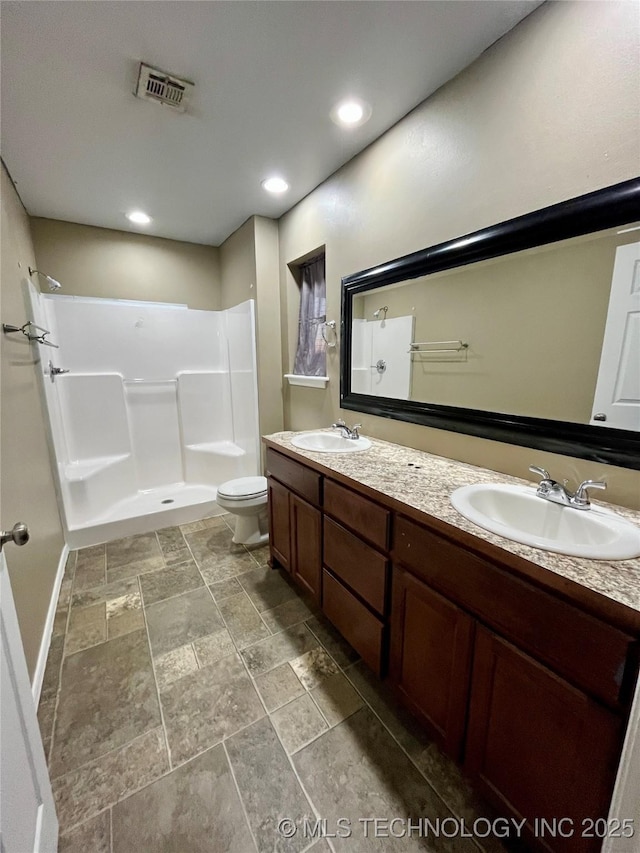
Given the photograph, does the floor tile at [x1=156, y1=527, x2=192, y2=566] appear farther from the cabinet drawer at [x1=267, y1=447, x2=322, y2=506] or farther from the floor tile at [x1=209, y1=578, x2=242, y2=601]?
the cabinet drawer at [x1=267, y1=447, x2=322, y2=506]

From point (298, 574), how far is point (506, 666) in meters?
1.22

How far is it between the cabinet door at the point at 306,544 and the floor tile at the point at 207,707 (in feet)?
1.59

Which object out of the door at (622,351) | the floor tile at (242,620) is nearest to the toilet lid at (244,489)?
the floor tile at (242,620)

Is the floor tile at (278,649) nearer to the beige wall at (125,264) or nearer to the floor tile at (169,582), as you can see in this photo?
the floor tile at (169,582)

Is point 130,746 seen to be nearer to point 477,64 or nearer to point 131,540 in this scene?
point 131,540

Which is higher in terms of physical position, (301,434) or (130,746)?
(301,434)

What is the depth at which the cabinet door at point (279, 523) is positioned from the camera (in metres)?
1.97

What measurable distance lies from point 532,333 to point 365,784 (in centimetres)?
169

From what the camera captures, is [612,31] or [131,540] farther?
[131,540]

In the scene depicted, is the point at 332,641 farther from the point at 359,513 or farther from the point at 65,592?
the point at 65,592

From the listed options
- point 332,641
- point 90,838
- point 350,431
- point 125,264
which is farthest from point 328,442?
point 125,264

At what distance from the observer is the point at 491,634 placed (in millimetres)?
900

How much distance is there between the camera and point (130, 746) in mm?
1220

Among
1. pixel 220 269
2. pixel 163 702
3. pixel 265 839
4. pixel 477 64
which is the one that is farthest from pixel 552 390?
pixel 220 269
